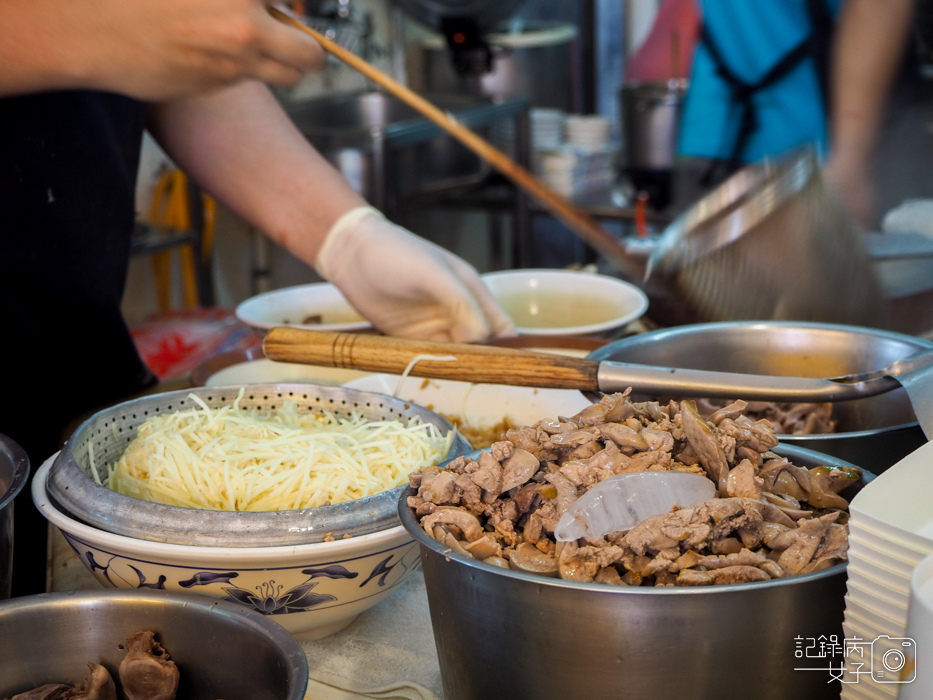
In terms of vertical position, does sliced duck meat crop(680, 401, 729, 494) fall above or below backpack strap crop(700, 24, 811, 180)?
below

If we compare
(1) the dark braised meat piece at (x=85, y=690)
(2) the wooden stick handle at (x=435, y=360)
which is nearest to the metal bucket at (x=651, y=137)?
(2) the wooden stick handle at (x=435, y=360)

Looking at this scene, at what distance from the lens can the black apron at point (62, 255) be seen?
6.29 feet

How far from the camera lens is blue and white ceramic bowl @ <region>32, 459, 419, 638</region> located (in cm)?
108

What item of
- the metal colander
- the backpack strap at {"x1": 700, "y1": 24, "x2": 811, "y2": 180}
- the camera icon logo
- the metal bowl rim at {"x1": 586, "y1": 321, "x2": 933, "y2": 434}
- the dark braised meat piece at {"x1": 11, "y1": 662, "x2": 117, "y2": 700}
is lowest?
the dark braised meat piece at {"x1": 11, "y1": 662, "x2": 117, "y2": 700}

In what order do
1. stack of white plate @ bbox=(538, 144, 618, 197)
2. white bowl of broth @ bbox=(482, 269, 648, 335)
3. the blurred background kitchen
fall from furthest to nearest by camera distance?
stack of white plate @ bbox=(538, 144, 618, 197) → the blurred background kitchen → white bowl of broth @ bbox=(482, 269, 648, 335)

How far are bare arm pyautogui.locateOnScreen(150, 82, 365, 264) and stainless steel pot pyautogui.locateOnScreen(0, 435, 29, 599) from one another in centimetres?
117

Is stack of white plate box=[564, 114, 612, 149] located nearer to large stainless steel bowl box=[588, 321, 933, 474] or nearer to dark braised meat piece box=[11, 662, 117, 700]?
large stainless steel bowl box=[588, 321, 933, 474]

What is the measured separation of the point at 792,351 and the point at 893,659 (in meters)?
0.87

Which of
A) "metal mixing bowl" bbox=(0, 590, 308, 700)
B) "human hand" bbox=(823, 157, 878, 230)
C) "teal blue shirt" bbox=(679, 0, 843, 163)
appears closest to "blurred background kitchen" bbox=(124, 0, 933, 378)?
"teal blue shirt" bbox=(679, 0, 843, 163)

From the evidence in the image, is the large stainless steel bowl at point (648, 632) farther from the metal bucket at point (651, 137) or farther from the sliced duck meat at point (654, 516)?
the metal bucket at point (651, 137)

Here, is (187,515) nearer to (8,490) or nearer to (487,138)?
(8,490)

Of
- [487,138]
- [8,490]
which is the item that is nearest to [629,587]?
[8,490]

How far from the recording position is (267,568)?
1093 millimetres

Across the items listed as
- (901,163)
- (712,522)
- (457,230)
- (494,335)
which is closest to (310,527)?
(712,522)
